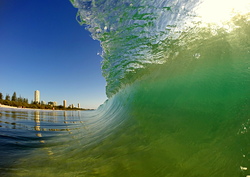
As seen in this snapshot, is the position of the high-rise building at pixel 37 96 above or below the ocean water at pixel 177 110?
above

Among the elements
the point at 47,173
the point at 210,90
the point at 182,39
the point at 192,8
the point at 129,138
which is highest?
the point at 192,8

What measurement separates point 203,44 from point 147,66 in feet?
8.67

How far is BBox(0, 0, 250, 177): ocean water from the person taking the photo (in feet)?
5.76

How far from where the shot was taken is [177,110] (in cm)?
293

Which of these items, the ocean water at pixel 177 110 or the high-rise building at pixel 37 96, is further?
the high-rise building at pixel 37 96

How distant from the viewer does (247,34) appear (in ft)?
9.39

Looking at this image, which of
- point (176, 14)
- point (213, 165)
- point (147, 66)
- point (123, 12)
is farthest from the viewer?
point (147, 66)

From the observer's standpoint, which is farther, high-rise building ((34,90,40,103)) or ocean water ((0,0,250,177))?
high-rise building ((34,90,40,103))

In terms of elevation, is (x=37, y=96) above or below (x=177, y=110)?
above

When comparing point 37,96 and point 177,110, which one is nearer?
point 177,110

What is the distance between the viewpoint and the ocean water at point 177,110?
175 centimetres

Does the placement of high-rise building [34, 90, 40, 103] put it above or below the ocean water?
A: above

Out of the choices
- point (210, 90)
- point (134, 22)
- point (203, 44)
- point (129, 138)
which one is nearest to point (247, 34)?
point (203, 44)

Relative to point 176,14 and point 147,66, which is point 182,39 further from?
point 147,66
